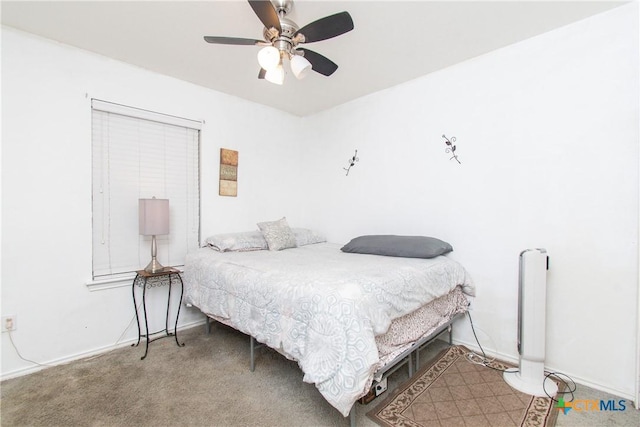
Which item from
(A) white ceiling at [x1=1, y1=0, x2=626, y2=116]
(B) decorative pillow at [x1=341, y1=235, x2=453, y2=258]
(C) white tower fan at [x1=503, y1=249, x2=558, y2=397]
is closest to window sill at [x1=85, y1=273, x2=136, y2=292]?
(A) white ceiling at [x1=1, y1=0, x2=626, y2=116]

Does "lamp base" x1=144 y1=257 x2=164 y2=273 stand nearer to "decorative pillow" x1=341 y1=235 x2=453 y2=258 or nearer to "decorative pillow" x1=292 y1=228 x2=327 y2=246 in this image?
"decorative pillow" x1=292 y1=228 x2=327 y2=246

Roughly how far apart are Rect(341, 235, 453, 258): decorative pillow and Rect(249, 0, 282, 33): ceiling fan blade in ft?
5.96

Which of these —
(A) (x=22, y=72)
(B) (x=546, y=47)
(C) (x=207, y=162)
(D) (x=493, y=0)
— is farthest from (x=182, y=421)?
(B) (x=546, y=47)

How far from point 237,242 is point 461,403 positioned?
2.24 metres

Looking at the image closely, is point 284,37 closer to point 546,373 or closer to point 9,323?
point 9,323

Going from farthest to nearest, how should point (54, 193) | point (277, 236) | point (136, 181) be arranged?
point (277, 236)
point (136, 181)
point (54, 193)

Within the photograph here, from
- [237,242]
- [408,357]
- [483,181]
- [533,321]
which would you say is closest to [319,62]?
[483,181]

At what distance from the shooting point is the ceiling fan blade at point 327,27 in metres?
1.62

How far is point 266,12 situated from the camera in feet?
5.24

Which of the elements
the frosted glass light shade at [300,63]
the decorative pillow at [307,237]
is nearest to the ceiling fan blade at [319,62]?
the frosted glass light shade at [300,63]

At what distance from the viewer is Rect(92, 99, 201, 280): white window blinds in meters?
2.60

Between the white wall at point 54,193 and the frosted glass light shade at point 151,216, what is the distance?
1.41 ft

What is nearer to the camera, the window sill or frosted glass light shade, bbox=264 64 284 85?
frosted glass light shade, bbox=264 64 284 85

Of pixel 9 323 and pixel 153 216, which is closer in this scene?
pixel 9 323
